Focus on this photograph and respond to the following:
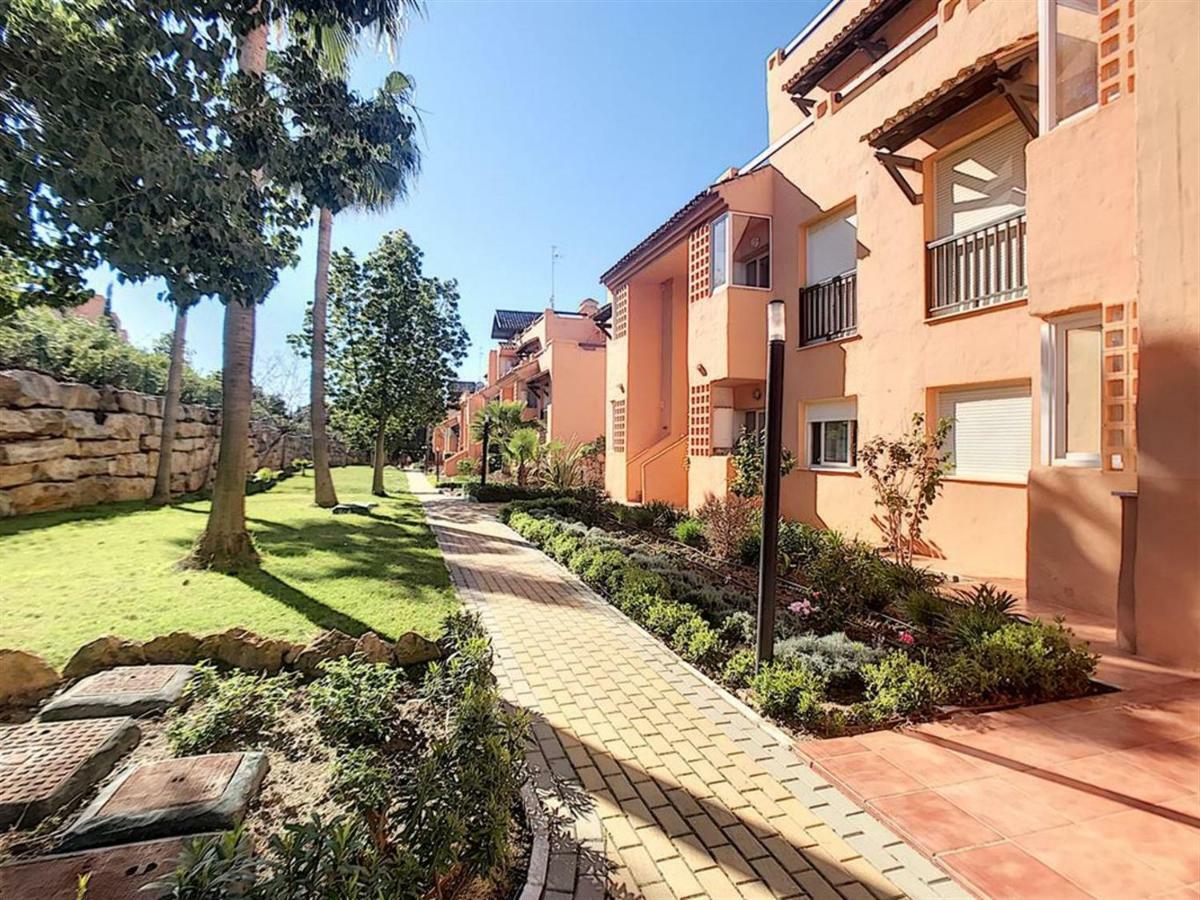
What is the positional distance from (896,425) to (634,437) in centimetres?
955

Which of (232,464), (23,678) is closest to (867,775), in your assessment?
(23,678)

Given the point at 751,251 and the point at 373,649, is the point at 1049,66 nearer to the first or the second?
the point at 751,251

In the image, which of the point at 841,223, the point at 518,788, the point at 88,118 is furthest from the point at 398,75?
the point at 518,788

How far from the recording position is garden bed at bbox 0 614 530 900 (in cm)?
213

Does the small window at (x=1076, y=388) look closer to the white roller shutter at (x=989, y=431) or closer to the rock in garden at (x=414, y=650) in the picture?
the white roller shutter at (x=989, y=431)

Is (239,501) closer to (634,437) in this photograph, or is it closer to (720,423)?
(720,423)

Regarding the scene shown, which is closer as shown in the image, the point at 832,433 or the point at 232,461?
the point at 232,461

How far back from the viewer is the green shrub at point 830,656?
15.9 ft

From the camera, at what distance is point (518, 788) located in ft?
10.4

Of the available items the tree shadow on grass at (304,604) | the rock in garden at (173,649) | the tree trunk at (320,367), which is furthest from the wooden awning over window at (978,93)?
the tree trunk at (320,367)

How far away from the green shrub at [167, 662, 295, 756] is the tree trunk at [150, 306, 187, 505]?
508 inches

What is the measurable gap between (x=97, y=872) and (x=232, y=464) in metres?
7.38

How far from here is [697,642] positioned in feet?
18.7

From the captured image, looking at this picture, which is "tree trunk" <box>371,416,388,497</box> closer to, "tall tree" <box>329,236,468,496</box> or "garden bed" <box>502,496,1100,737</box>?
"tall tree" <box>329,236,468,496</box>
